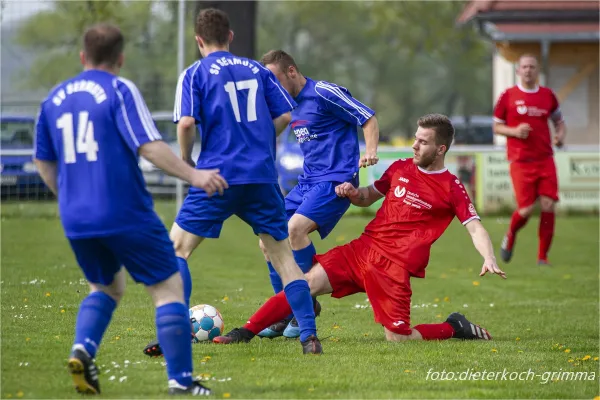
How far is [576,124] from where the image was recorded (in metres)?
26.9

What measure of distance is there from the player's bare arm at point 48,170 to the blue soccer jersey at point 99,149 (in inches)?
7.3

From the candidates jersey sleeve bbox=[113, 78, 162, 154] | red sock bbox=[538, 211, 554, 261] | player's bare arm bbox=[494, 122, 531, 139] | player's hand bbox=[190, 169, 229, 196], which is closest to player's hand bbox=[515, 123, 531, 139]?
player's bare arm bbox=[494, 122, 531, 139]

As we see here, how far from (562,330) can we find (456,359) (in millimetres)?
2029

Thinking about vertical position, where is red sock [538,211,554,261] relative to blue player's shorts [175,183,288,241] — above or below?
below

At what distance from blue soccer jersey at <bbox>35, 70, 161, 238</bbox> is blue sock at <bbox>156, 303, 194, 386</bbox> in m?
0.48

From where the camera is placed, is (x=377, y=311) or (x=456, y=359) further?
(x=377, y=311)

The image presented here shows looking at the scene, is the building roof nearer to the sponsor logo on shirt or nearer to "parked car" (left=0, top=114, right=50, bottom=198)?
"parked car" (left=0, top=114, right=50, bottom=198)

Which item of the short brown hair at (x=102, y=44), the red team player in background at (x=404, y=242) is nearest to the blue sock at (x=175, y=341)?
the short brown hair at (x=102, y=44)

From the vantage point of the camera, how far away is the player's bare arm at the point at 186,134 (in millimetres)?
6410

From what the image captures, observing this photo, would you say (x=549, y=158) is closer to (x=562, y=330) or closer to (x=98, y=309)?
(x=562, y=330)

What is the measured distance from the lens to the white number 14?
5.20 m

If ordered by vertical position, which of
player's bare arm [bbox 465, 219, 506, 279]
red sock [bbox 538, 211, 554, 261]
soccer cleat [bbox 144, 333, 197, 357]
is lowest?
soccer cleat [bbox 144, 333, 197, 357]

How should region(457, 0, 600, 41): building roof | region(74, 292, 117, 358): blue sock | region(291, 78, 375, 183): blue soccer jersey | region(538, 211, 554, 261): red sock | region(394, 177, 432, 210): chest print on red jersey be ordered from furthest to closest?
region(457, 0, 600, 41): building roof, region(538, 211, 554, 261): red sock, region(291, 78, 375, 183): blue soccer jersey, region(394, 177, 432, 210): chest print on red jersey, region(74, 292, 117, 358): blue sock

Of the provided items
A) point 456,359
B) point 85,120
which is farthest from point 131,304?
point 85,120
